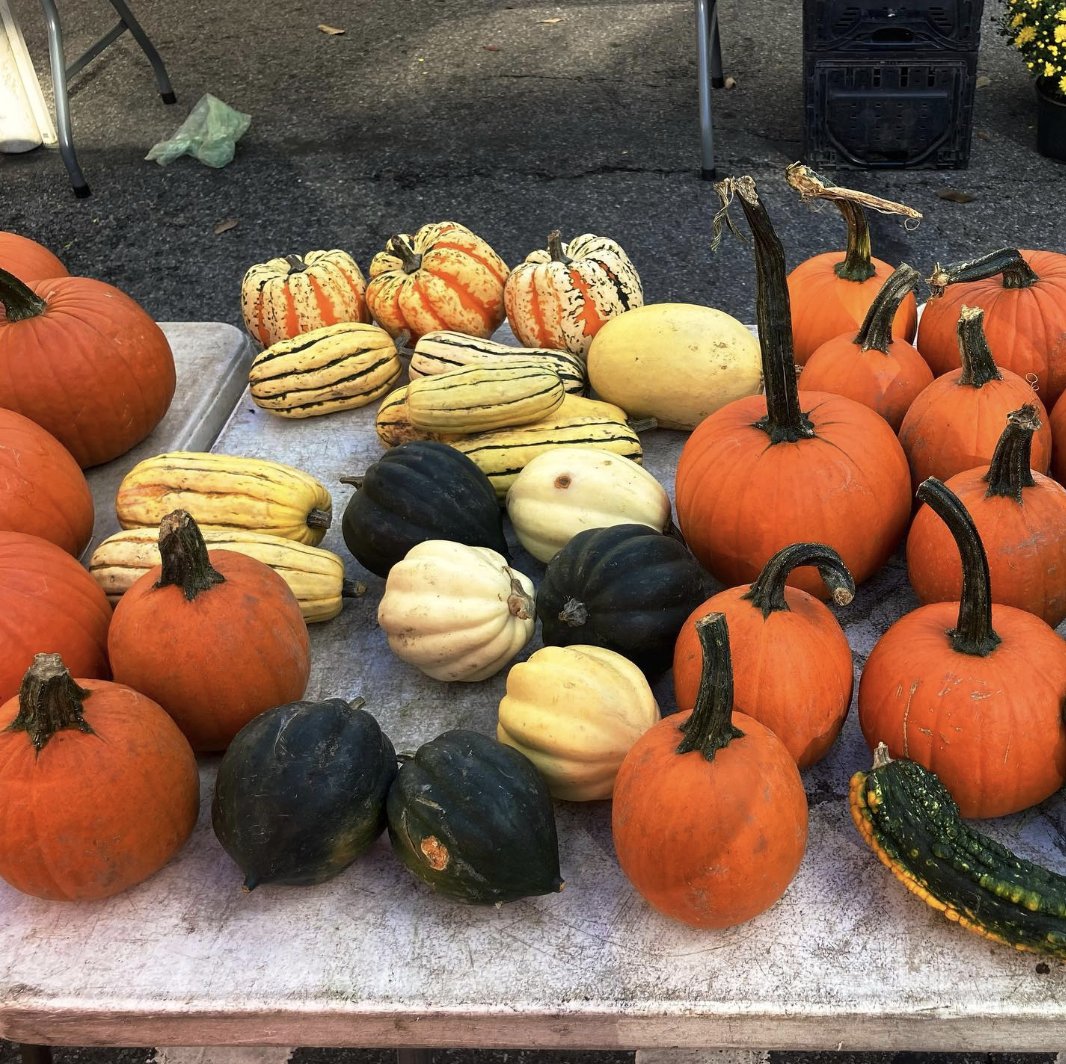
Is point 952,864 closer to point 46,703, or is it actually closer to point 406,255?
point 46,703

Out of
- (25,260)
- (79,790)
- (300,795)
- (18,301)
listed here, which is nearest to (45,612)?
(79,790)

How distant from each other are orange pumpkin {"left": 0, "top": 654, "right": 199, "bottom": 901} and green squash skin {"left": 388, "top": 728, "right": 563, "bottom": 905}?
0.37m

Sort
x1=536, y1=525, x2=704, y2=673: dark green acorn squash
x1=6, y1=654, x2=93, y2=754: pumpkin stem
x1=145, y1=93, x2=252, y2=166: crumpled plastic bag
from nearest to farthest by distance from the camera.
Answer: x1=6, y1=654, x2=93, y2=754: pumpkin stem
x1=536, y1=525, x2=704, y2=673: dark green acorn squash
x1=145, y1=93, x2=252, y2=166: crumpled plastic bag

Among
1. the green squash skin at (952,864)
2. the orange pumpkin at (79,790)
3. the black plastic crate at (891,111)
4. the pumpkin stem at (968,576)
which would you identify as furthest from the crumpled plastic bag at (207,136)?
the green squash skin at (952,864)

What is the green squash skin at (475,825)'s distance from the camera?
155 centimetres

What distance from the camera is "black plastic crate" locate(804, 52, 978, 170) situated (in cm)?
534

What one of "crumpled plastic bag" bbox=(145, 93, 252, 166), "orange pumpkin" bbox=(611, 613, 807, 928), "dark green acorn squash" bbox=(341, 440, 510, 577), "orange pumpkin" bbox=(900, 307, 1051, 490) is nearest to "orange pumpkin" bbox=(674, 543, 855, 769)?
"orange pumpkin" bbox=(611, 613, 807, 928)

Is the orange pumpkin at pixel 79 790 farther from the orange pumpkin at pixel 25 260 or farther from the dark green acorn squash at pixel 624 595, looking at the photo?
the orange pumpkin at pixel 25 260

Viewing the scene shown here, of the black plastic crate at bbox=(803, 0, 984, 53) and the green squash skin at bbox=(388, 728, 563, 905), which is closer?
the green squash skin at bbox=(388, 728, 563, 905)

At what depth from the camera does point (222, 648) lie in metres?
1.80

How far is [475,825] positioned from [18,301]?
1764 mm

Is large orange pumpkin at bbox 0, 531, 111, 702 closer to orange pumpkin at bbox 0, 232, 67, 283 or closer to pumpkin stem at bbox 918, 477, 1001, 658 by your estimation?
orange pumpkin at bbox 0, 232, 67, 283

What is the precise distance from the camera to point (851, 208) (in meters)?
2.36

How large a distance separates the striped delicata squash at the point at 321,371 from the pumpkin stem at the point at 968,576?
1.62 meters
